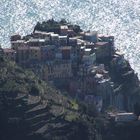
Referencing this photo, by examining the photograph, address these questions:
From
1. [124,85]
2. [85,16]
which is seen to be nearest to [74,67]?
[124,85]

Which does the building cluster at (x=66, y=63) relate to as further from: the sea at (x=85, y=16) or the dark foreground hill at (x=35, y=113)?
the sea at (x=85, y=16)

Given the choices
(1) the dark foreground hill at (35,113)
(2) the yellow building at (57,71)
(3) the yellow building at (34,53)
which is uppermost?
(3) the yellow building at (34,53)

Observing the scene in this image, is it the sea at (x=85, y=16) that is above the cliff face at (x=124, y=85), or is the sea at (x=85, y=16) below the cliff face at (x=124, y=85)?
above

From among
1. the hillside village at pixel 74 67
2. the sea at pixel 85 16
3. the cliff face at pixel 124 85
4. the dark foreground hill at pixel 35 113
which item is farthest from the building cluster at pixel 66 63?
the sea at pixel 85 16

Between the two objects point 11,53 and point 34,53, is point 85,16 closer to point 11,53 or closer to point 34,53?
point 34,53

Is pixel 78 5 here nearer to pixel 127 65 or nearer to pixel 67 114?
pixel 127 65

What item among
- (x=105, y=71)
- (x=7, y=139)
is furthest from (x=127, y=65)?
(x=7, y=139)

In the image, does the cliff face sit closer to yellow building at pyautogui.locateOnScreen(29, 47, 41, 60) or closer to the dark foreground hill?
yellow building at pyautogui.locateOnScreen(29, 47, 41, 60)
